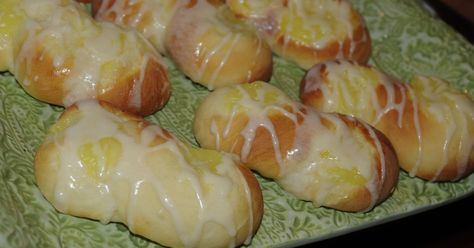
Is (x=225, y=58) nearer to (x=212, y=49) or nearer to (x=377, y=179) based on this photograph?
(x=212, y=49)

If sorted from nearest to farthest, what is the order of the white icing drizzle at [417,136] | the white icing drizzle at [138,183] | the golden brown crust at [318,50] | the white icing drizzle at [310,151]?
the white icing drizzle at [138,183] → the white icing drizzle at [310,151] → the white icing drizzle at [417,136] → the golden brown crust at [318,50]

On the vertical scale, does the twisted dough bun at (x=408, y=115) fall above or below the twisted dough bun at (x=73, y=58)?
below

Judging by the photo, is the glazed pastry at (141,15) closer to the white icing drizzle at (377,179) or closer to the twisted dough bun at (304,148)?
the twisted dough bun at (304,148)

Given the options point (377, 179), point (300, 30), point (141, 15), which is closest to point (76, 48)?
point (141, 15)

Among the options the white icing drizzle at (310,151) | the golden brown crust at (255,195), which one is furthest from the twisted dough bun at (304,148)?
the golden brown crust at (255,195)

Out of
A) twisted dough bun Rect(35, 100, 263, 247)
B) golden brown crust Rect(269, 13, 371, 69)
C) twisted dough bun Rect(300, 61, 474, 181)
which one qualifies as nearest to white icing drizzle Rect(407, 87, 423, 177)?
twisted dough bun Rect(300, 61, 474, 181)

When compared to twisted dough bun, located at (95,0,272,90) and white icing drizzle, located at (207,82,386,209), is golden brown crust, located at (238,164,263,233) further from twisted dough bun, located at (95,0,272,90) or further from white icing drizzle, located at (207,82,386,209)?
twisted dough bun, located at (95,0,272,90)
